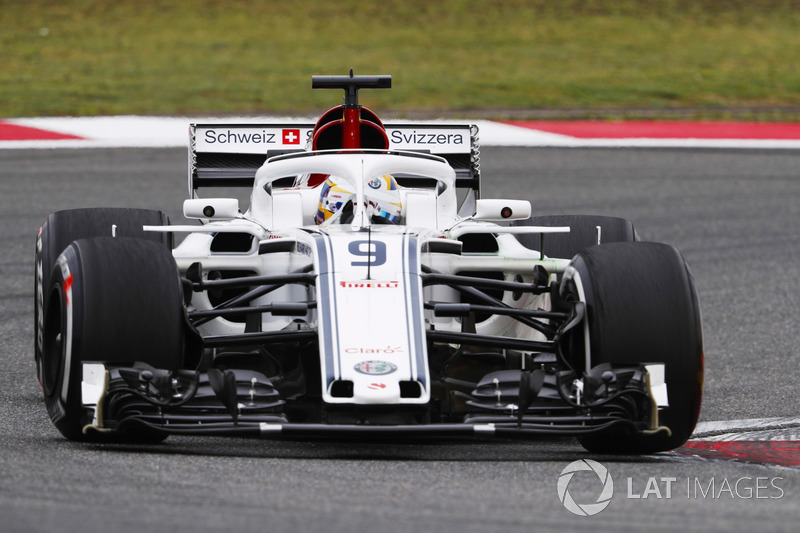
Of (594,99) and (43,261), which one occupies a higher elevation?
(594,99)

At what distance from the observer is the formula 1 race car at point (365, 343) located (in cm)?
578

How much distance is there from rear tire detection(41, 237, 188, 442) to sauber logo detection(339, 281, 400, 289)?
725 mm

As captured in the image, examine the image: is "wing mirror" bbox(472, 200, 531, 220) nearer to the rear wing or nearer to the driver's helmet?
the driver's helmet

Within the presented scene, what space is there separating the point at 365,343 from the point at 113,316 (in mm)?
1037

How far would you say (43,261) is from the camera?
7.53 meters

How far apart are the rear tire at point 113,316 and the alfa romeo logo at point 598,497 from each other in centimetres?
169

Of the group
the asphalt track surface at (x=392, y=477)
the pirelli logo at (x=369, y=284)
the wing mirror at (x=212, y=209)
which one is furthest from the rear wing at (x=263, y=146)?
the pirelli logo at (x=369, y=284)

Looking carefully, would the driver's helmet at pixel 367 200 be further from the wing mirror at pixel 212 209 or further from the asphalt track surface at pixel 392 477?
the asphalt track surface at pixel 392 477

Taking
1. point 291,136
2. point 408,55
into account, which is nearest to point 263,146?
point 291,136

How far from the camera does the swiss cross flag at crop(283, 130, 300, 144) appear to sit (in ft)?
32.8

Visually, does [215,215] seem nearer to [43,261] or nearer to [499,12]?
[43,261]

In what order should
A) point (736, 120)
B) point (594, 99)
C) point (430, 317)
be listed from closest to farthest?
1. point (430, 317)
2. point (736, 120)
3. point (594, 99)

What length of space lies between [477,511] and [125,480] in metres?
1.30

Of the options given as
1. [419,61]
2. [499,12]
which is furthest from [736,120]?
[499,12]
